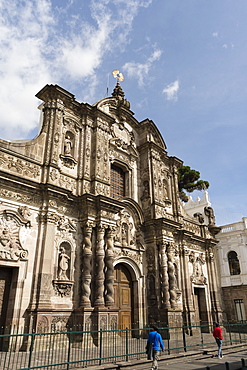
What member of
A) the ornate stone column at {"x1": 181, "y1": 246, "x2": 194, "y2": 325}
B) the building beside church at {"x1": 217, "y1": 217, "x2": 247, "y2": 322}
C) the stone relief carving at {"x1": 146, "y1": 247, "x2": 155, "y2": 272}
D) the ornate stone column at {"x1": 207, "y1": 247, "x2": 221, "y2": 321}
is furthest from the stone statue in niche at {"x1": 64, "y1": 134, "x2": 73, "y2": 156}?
the building beside church at {"x1": 217, "y1": 217, "x2": 247, "y2": 322}

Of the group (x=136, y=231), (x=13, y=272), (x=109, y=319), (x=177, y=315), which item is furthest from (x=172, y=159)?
(x=13, y=272)

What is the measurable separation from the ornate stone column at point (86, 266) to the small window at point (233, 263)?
16.8 meters

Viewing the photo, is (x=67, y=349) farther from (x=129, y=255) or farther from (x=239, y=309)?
(x=239, y=309)

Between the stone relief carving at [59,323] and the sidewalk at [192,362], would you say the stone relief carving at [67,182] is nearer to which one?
the stone relief carving at [59,323]

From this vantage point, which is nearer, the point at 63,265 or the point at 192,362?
the point at 192,362

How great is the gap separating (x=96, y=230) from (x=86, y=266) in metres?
1.84

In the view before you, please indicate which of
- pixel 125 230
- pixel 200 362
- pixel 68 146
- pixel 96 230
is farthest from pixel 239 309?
pixel 68 146

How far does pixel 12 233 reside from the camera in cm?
1149

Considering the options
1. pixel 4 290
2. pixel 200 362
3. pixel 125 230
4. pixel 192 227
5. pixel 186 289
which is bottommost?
pixel 200 362

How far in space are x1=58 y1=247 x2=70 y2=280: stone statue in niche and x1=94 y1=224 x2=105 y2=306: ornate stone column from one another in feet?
4.48

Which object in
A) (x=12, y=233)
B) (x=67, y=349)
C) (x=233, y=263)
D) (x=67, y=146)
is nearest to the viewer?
(x=67, y=349)

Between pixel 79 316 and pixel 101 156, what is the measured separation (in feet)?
25.9

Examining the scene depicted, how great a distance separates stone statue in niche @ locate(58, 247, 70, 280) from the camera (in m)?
12.4

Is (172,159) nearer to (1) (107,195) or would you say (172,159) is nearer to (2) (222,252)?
(1) (107,195)
